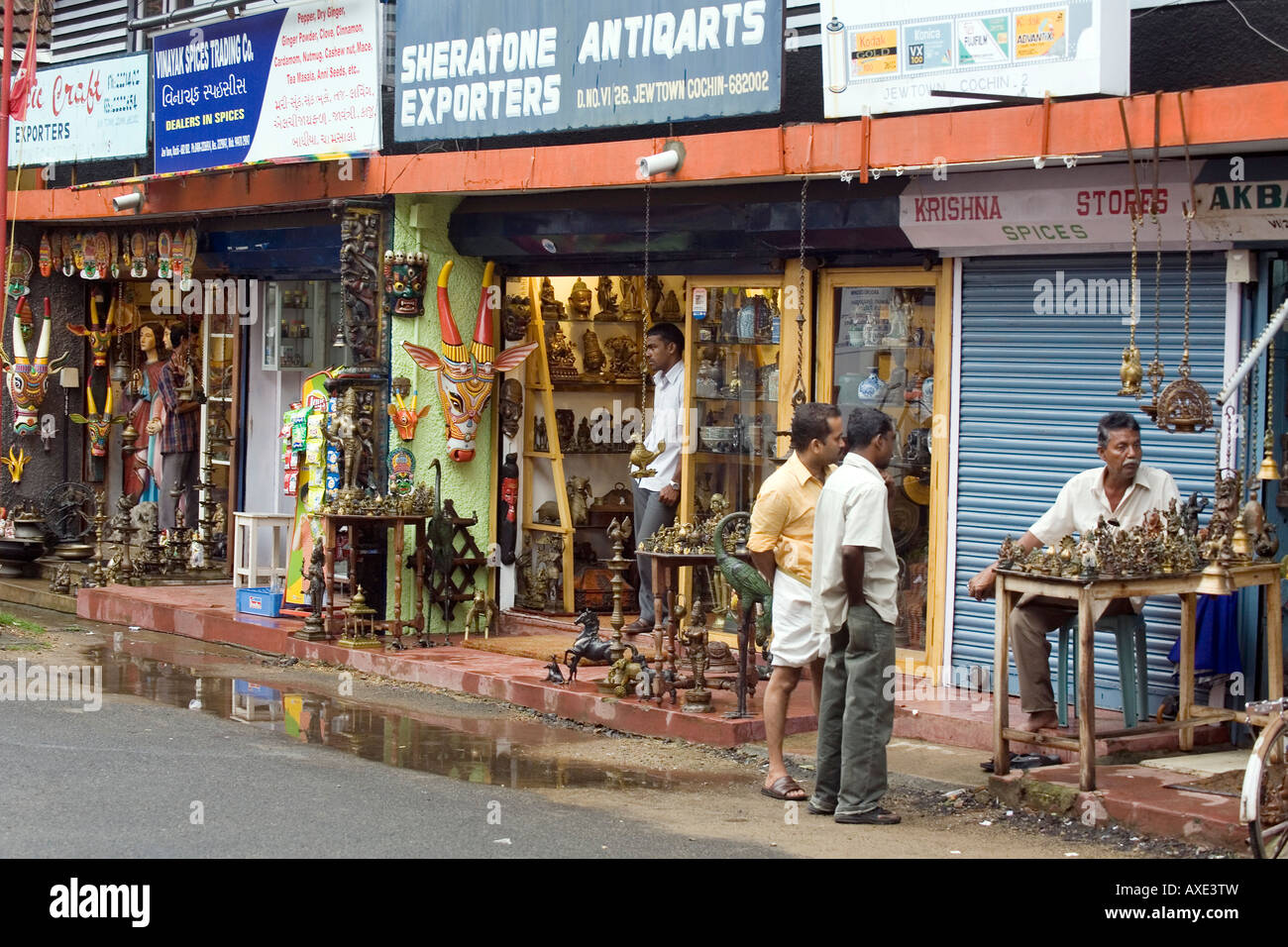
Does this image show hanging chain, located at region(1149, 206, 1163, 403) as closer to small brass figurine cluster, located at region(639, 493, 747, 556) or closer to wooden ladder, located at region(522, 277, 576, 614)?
small brass figurine cluster, located at region(639, 493, 747, 556)

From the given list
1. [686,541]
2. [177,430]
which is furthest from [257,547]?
[686,541]

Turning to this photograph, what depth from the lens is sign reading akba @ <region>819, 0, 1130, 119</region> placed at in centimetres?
829

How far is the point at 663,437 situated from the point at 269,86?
4.17m

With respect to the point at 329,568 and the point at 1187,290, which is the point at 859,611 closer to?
the point at 1187,290

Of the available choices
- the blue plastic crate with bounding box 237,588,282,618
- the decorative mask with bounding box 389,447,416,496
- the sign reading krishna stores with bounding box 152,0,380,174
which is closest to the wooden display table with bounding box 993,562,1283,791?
the decorative mask with bounding box 389,447,416,496

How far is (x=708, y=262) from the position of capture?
1107cm

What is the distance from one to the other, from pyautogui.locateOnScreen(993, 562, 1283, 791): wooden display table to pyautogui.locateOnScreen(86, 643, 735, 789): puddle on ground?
1443 millimetres

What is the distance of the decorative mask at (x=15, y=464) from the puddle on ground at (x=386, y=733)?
5801 mm

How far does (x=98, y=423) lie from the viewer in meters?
16.6

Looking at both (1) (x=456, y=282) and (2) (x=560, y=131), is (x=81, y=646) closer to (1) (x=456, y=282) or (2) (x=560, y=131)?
(1) (x=456, y=282)

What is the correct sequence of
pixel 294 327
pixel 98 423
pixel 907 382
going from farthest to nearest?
pixel 98 423
pixel 294 327
pixel 907 382

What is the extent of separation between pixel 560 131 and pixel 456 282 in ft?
5.26

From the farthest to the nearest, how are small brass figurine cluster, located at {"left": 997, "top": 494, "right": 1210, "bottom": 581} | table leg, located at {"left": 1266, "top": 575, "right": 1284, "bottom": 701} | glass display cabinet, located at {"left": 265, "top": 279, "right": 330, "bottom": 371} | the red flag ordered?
glass display cabinet, located at {"left": 265, "top": 279, "right": 330, "bottom": 371}, the red flag, table leg, located at {"left": 1266, "top": 575, "right": 1284, "bottom": 701}, small brass figurine cluster, located at {"left": 997, "top": 494, "right": 1210, "bottom": 581}

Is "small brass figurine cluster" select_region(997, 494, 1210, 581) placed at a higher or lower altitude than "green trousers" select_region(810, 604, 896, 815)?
higher
